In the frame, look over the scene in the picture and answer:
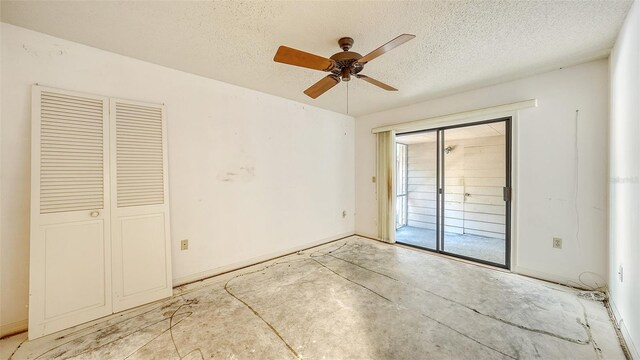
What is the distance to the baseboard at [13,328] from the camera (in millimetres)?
1770

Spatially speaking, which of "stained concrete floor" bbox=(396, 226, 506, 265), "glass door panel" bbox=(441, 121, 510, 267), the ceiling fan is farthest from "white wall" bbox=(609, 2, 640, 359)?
"glass door panel" bbox=(441, 121, 510, 267)

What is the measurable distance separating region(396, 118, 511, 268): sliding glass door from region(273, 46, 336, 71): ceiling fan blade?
2556 millimetres

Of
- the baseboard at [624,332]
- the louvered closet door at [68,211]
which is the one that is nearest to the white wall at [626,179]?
the baseboard at [624,332]

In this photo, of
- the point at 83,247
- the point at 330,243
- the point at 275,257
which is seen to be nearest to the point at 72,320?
the point at 83,247

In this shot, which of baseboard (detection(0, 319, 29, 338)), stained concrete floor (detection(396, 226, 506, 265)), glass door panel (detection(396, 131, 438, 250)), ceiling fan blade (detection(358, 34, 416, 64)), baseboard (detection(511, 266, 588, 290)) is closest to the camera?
ceiling fan blade (detection(358, 34, 416, 64))

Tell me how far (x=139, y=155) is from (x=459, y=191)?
18.5ft

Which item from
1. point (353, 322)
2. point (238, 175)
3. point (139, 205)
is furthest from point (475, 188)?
point (139, 205)

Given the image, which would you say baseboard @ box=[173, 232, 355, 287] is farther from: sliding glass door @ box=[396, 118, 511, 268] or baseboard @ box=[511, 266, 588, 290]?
baseboard @ box=[511, 266, 588, 290]

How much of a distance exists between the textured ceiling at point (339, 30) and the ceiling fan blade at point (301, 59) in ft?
1.00

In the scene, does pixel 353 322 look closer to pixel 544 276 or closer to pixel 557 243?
pixel 544 276

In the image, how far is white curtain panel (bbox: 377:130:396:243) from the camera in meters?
4.10

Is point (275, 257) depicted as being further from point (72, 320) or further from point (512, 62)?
point (512, 62)

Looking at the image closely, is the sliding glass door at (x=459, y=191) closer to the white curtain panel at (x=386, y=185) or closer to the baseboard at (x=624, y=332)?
the white curtain panel at (x=386, y=185)

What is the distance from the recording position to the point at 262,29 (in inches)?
73.5
